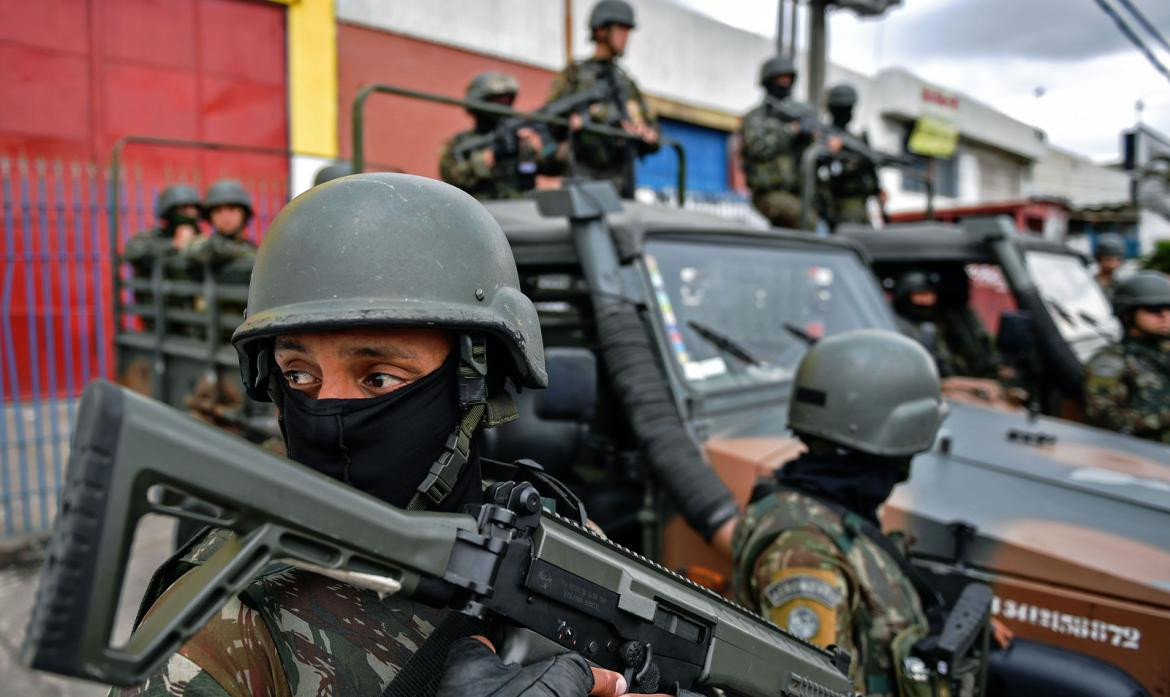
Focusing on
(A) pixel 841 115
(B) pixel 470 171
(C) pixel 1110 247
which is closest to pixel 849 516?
(B) pixel 470 171

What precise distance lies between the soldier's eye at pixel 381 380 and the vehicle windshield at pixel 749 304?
182 centimetres

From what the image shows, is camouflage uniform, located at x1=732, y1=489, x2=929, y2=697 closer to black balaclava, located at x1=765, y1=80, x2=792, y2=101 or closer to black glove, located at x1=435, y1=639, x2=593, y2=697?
black glove, located at x1=435, y1=639, x2=593, y2=697

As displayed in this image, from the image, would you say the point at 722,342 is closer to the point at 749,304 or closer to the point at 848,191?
the point at 749,304

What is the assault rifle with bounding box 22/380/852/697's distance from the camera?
0.69m

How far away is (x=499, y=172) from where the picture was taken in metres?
4.78

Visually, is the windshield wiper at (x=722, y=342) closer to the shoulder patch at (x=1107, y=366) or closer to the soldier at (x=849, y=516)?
the soldier at (x=849, y=516)

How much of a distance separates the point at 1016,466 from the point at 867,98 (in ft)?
55.2

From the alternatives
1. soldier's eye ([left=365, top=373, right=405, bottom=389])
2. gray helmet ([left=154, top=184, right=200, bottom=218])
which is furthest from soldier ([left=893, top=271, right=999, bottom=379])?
soldier's eye ([left=365, top=373, right=405, bottom=389])

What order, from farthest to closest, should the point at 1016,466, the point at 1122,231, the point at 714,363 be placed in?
the point at 1122,231
the point at 714,363
the point at 1016,466

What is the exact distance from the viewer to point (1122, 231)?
14750 mm

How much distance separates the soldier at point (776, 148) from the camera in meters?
6.04

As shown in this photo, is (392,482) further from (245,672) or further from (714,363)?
(714,363)

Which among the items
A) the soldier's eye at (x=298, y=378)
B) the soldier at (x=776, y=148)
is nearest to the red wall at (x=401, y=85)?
the soldier at (x=776, y=148)

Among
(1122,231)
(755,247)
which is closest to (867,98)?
(1122,231)
